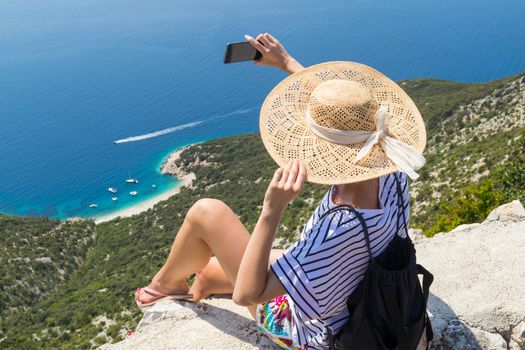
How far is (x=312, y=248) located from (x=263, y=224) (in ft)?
0.58

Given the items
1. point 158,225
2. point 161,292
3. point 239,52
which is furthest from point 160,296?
point 158,225

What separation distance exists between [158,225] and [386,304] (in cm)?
3294

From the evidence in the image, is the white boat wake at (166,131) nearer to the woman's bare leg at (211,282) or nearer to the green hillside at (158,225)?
the green hillside at (158,225)

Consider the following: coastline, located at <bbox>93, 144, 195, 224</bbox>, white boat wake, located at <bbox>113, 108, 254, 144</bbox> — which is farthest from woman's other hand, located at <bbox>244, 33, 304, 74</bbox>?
white boat wake, located at <bbox>113, 108, 254, 144</bbox>

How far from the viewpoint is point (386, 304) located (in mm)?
1755

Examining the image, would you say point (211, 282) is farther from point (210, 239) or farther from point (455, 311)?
point (455, 311)

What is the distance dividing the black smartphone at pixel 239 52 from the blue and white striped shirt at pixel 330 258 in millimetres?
1180

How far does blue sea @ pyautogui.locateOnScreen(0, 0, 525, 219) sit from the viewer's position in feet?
171

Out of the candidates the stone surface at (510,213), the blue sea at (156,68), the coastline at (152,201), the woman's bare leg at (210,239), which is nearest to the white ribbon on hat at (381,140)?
the woman's bare leg at (210,239)

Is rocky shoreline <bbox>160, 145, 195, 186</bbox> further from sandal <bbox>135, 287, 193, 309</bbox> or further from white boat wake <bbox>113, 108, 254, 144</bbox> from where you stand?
sandal <bbox>135, 287, 193, 309</bbox>

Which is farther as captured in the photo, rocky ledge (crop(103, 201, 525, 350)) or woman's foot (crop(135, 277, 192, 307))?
woman's foot (crop(135, 277, 192, 307))

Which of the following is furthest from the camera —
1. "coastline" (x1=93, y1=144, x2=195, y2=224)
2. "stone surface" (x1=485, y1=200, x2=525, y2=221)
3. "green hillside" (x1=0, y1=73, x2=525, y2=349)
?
"coastline" (x1=93, y1=144, x2=195, y2=224)

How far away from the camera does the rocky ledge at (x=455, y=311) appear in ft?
8.66

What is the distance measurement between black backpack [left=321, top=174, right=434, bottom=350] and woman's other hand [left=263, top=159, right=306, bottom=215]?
0.16m
